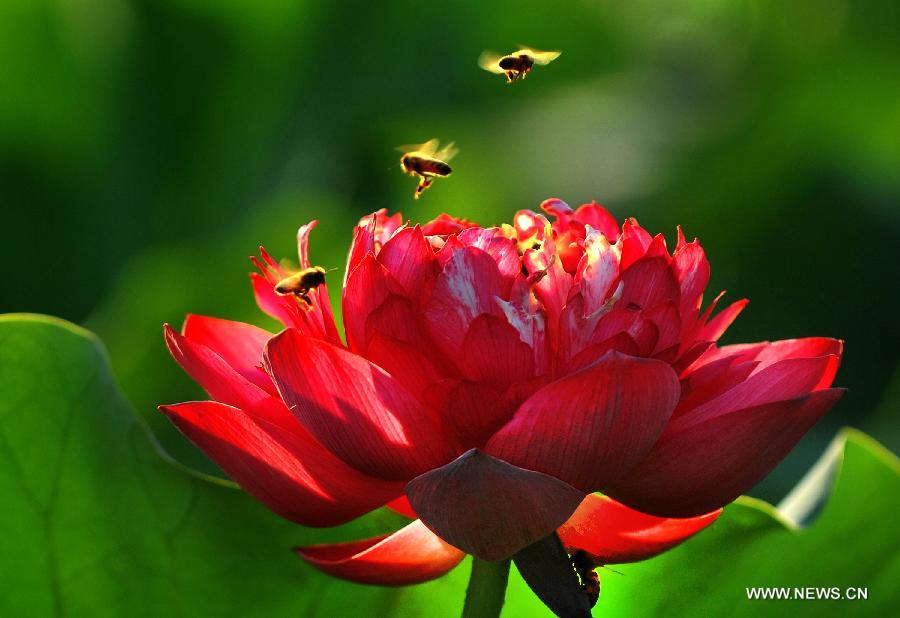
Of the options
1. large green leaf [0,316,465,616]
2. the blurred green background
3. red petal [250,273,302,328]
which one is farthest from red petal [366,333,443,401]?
the blurred green background

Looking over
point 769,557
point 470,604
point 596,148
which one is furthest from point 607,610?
point 596,148

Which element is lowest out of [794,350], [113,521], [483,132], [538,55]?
[483,132]

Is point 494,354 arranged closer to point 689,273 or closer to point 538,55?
point 689,273

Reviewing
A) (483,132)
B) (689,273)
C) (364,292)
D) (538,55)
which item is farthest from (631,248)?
(483,132)

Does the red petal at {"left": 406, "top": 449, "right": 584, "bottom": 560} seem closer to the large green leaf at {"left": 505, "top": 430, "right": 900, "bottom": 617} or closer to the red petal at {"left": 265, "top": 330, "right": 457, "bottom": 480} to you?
the red petal at {"left": 265, "top": 330, "right": 457, "bottom": 480}

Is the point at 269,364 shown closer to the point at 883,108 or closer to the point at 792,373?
the point at 792,373

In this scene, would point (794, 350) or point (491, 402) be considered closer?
point (491, 402)
